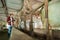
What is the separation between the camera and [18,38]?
2.72 m

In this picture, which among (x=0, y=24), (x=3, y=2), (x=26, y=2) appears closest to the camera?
(x=26, y=2)

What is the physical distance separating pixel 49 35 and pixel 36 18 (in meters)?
3.00

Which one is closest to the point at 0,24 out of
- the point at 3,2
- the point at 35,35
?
the point at 3,2

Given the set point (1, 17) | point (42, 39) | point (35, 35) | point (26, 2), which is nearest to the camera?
point (42, 39)

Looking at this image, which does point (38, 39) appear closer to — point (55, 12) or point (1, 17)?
point (55, 12)

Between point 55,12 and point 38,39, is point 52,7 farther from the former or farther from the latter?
point 38,39

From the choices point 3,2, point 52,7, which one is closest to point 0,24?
point 3,2

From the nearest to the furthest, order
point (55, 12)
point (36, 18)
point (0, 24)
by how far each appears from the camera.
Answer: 1. point (55, 12)
2. point (36, 18)
3. point (0, 24)

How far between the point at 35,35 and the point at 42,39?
10.1 inches

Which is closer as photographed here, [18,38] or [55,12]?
[18,38]

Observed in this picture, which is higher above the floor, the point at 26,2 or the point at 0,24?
the point at 26,2

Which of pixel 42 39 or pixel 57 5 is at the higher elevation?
pixel 57 5

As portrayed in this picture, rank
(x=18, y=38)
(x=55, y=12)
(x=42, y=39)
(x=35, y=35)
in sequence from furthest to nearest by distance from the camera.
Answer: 1. (x=55, y=12)
2. (x=35, y=35)
3. (x=42, y=39)
4. (x=18, y=38)

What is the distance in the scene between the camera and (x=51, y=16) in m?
4.15
